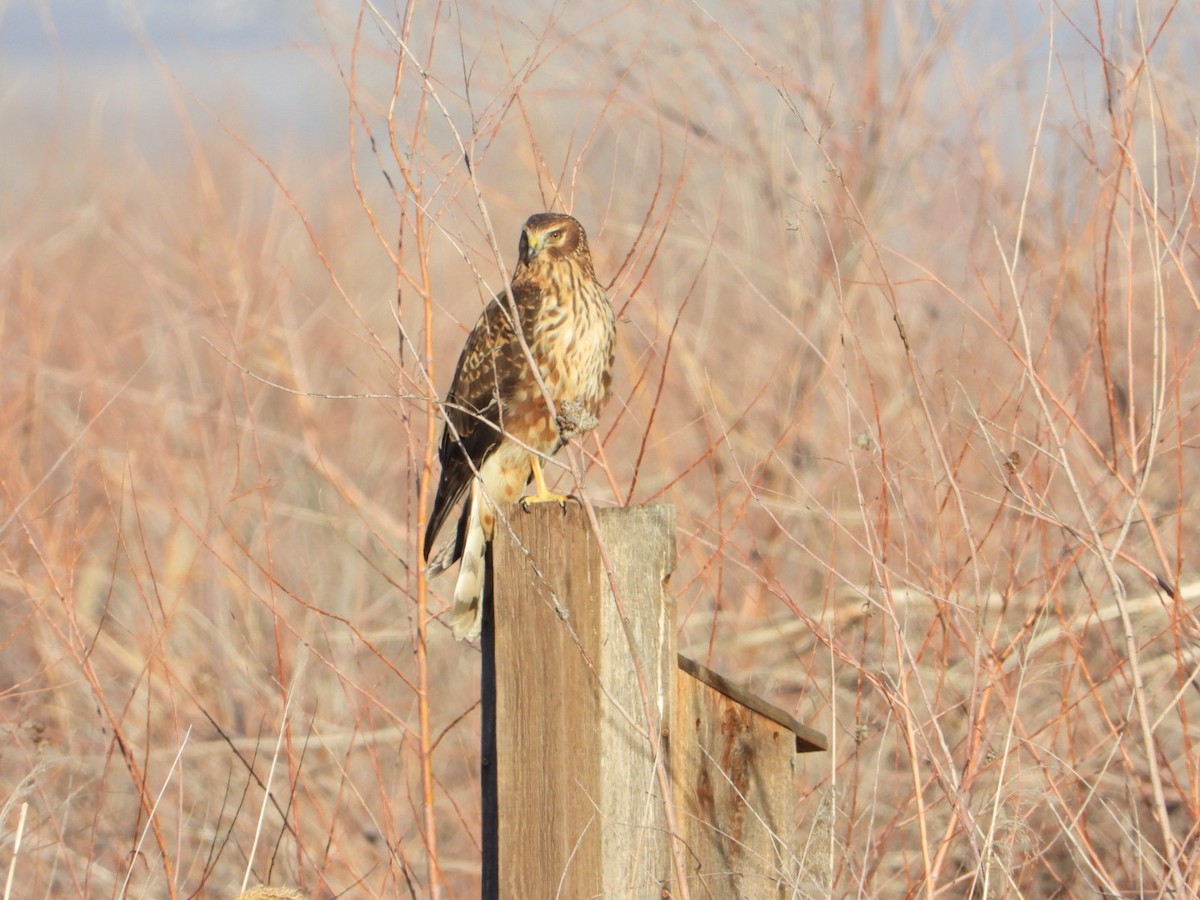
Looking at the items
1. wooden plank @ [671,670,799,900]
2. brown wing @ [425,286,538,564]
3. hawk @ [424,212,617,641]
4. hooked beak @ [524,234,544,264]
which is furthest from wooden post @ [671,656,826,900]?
hooked beak @ [524,234,544,264]

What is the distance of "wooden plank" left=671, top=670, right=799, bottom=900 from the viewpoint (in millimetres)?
2320

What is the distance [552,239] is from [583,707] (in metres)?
2.04

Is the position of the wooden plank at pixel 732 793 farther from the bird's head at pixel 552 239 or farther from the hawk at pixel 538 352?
the bird's head at pixel 552 239

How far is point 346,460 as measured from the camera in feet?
29.4

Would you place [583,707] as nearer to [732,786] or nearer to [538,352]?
[732,786]

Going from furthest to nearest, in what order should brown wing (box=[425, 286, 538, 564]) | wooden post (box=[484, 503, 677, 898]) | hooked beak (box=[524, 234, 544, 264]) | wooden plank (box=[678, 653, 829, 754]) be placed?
brown wing (box=[425, 286, 538, 564]) → hooked beak (box=[524, 234, 544, 264]) → wooden plank (box=[678, 653, 829, 754]) → wooden post (box=[484, 503, 677, 898])

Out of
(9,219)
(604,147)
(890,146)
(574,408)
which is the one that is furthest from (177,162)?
(574,408)

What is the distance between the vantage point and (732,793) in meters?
2.38

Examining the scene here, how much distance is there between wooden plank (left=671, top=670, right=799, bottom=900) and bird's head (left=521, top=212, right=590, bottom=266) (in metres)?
1.78

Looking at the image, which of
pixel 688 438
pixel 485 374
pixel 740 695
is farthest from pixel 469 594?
pixel 688 438

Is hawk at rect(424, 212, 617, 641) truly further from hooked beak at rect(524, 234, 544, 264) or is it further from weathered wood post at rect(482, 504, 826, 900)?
weathered wood post at rect(482, 504, 826, 900)

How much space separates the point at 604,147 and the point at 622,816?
5088 mm

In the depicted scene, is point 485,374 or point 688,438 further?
point 688,438

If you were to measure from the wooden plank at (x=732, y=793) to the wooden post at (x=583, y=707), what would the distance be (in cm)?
13
